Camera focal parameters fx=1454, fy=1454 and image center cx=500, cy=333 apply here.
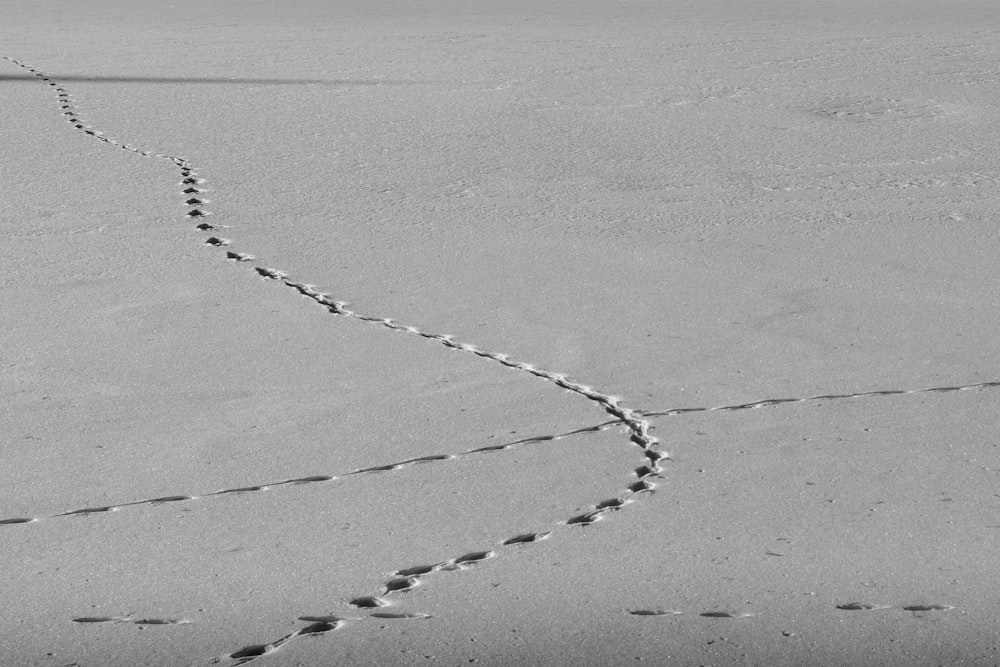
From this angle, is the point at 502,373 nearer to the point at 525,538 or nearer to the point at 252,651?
the point at 525,538

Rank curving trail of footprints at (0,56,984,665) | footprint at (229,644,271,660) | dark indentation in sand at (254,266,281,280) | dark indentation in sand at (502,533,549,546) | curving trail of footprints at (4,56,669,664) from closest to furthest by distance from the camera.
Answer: footprint at (229,644,271,660) < curving trail of footprints at (0,56,984,665) < curving trail of footprints at (4,56,669,664) < dark indentation in sand at (502,533,549,546) < dark indentation in sand at (254,266,281,280)

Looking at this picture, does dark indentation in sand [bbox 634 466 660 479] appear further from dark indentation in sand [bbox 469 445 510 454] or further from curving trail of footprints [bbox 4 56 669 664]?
dark indentation in sand [bbox 469 445 510 454]

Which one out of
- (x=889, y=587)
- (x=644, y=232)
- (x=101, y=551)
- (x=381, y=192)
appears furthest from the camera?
(x=381, y=192)

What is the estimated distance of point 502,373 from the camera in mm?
3230

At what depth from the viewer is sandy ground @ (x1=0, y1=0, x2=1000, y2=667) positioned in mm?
2117

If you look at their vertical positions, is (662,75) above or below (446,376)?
above

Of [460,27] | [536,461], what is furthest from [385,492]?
[460,27]

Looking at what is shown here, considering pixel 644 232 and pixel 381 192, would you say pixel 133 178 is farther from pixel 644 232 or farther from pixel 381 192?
pixel 644 232

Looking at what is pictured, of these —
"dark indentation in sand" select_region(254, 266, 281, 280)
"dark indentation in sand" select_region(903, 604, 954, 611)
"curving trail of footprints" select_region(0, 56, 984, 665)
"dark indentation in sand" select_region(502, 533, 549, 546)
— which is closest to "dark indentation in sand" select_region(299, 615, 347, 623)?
"curving trail of footprints" select_region(0, 56, 984, 665)

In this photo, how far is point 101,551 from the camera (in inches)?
91.3

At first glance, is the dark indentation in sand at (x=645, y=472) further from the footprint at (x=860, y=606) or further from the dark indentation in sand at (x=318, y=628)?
the dark indentation in sand at (x=318, y=628)

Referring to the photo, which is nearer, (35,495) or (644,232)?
(35,495)

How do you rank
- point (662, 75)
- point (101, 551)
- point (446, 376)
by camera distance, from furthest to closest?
point (662, 75), point (446, 376), point (101, 551)

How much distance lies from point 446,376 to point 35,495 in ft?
3.21
